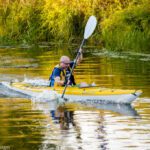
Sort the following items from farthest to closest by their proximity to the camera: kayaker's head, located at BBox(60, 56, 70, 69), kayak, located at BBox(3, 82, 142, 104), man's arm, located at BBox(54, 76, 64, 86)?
man's arm, located at BBox(54, 76, 64, 86) < kayaker's head, located at BBox(60, 56, 70, 69) < kayak, located at BBox(3, 82, 142, 104)

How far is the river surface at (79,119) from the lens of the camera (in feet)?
36.9

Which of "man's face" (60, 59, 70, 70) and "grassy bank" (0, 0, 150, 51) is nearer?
"man's face" (60, 59, 70, 70)

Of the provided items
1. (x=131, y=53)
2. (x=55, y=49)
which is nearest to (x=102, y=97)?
(x=131, y=53)

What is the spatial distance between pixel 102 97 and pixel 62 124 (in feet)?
10.8

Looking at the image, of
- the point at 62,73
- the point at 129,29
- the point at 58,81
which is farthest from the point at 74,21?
the point at 58,81

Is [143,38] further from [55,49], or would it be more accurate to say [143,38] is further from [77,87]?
[77,87]

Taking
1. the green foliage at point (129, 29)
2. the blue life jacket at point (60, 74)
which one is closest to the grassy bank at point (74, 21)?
the green foliage at point (129, 29)

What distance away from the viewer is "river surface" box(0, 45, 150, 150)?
36.9ft

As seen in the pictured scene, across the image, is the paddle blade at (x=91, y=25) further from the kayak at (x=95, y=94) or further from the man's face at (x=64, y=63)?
the kayak at (x=95, y=94)

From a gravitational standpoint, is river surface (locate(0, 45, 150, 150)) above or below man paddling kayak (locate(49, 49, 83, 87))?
below

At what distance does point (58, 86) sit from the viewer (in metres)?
17.3

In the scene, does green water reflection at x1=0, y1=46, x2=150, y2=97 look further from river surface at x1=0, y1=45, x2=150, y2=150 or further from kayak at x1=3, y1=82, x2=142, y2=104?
kayak at x1=3, y1=82, x2=142, y2=104

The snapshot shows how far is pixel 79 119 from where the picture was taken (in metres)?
13.8

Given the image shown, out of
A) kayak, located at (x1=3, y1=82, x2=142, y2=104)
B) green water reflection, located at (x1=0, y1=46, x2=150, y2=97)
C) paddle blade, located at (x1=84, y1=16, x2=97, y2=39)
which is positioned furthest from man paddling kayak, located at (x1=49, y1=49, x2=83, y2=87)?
green water reflection, located at (x1=0, y1=46, x2=150, y2=97)
